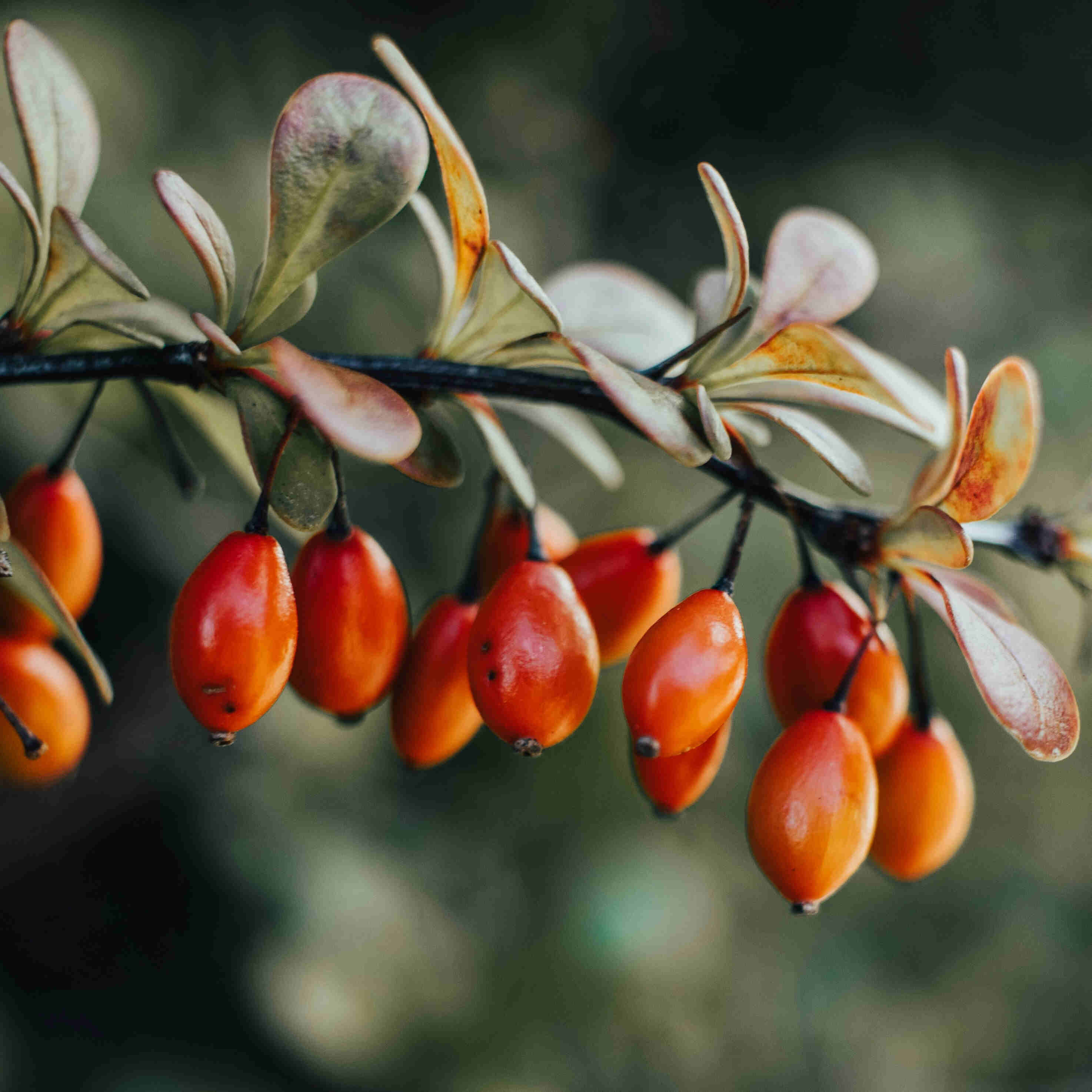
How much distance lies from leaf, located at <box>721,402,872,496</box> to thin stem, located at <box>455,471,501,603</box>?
170mm

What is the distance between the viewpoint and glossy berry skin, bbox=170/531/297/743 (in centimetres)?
44

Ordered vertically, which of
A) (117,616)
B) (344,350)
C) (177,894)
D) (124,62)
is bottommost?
(177,894)

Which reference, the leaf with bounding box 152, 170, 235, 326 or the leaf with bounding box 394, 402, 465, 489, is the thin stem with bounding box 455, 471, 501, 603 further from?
the leaf with bounding box 152, 170, 235, 326

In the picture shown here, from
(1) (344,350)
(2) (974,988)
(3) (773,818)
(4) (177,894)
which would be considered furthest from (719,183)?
(2) (974,988)

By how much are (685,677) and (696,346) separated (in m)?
0.16

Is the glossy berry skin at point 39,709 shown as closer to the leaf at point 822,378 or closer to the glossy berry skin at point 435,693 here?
the glossy berry skin at point 435,693

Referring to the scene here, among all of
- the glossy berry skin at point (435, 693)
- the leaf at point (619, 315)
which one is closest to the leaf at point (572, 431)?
the leaf at point (619, 315)

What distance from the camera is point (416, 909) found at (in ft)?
5.10

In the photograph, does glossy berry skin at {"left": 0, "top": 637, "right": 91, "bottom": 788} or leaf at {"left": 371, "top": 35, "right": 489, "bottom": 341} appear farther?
glossy berry skin at {"left": 0, "top": 637, "right": 91, "bottom": 788}

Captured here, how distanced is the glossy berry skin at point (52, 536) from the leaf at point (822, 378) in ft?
1.29

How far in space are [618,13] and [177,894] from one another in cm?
193

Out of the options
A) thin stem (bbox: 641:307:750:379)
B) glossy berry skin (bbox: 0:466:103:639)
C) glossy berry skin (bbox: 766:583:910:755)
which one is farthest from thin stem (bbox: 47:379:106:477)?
glossy berry skin (bbox: 766:583:910:755)

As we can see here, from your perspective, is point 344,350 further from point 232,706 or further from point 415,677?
point 232,706

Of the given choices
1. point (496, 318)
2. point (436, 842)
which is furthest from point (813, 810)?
point (436, 842)
